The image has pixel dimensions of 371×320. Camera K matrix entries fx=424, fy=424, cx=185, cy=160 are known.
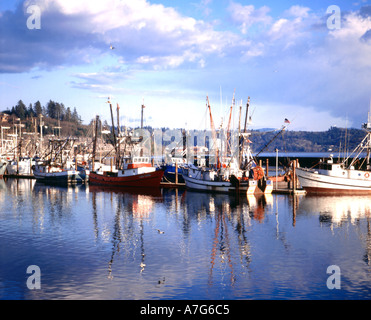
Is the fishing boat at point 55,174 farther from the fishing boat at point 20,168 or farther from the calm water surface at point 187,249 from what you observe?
the calm water surface at point 187,249

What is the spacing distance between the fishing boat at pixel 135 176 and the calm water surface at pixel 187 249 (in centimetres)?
1890

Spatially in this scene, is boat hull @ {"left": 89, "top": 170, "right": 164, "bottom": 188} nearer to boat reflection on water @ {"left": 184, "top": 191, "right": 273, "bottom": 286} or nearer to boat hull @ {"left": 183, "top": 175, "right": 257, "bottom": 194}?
boat hull @ {"left": 183, "top": 175, "right": 257, "bottom": 194}

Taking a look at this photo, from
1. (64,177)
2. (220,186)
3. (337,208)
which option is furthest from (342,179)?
(64,177)

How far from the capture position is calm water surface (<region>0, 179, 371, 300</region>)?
A: 2200 cm

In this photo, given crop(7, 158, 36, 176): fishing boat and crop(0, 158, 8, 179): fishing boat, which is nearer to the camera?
crop(0, 158, 8, 179): fishing boat

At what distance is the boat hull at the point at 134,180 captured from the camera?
73.3 m

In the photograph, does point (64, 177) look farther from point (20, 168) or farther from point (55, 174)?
point (20, 168)

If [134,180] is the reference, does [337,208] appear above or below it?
below

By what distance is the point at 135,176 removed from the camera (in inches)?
2958

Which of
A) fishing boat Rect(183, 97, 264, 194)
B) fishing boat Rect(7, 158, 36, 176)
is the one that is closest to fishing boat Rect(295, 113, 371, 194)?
fishing boat Rect(183, 97, 264, 194)

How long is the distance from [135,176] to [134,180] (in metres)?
0.88

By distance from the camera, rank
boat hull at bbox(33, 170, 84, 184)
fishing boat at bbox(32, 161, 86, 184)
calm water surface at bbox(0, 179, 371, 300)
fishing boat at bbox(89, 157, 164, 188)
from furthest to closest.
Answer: fishing boat at bbox(32, 161, 86, 184) < boat hull at bbox(33, 170, 84, 184) < fishing boat at bbox(89, 157, 164, 188) < calm water surface at bbox(0, 179, 371, 300)
